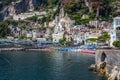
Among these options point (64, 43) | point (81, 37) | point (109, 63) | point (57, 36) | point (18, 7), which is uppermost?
point (18, 7)

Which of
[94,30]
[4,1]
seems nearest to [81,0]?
[94,30]

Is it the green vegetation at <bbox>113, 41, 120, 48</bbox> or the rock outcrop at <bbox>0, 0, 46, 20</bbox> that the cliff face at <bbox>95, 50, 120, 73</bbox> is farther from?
the rock outcrop at <bbox>0, 0, 46, 20</bbox>

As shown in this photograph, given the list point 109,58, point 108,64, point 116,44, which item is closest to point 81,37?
point 116,44

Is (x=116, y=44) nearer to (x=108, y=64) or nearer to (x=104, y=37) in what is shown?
(x=104, y=37)

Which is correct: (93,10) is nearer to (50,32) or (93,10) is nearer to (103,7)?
(103,7)

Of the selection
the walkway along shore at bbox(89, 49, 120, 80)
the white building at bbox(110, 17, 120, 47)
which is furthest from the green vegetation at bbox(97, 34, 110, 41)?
the walkway along shore at bbox(89, 49, 120, 80)

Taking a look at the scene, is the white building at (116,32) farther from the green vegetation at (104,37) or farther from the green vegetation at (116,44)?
the green vegetation at (104,37)

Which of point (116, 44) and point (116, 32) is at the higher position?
point (116, 32)

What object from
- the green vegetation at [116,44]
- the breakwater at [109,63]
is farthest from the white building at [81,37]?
the breakwater at [109,63]
